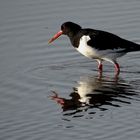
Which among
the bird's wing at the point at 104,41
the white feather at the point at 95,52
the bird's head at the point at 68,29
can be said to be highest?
the bird's head at the point at 68,29

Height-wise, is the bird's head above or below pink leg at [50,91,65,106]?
above

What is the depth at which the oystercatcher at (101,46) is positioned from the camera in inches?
513

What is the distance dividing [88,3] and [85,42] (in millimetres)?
3634

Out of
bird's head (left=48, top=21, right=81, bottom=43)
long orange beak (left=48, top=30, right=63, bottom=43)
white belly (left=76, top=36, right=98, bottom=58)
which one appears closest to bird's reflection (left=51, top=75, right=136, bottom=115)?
white belly (left=76, top=36, right=98, bottom=58)

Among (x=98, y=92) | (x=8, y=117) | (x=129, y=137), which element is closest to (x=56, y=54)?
(x=98, y=92)

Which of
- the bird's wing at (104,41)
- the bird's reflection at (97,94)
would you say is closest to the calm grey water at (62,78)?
the bird's reflection at (97,94)

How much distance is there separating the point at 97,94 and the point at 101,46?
1.89 meters

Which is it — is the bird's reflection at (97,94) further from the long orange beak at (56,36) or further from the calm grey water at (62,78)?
the long orange beak at (56,36)

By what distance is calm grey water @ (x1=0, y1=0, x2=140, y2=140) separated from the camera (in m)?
9.69

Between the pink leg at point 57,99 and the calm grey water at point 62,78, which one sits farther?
the pink leg at point 57,99

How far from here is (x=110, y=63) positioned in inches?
555

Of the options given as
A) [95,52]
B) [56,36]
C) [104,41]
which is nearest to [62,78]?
[95,52]

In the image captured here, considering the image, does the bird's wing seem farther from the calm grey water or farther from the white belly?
the calm grey water

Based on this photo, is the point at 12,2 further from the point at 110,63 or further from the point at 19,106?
the point at 19,106
